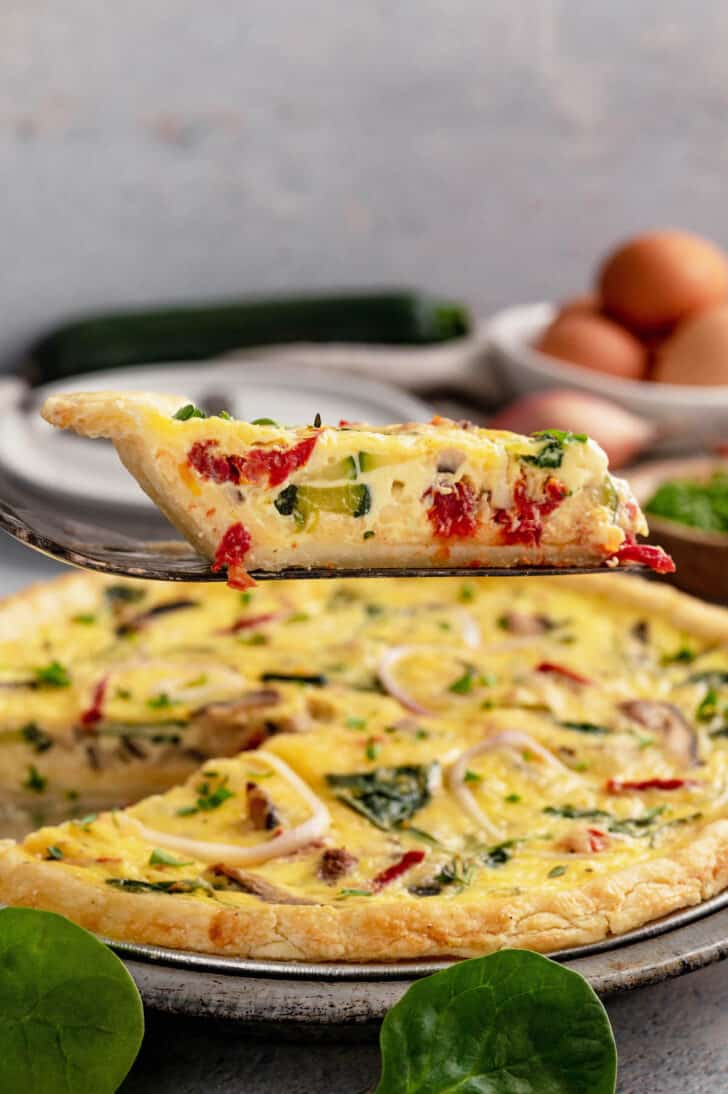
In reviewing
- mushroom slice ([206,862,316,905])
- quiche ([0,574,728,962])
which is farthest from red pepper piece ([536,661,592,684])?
mushroom slice ([206,862,316,905])

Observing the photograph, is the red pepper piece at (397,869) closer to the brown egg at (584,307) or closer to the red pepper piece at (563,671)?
the red pepper piece at (563,671)

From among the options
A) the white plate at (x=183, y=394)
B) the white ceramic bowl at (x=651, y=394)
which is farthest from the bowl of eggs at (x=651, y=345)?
the white plate at (x=183, y=394)

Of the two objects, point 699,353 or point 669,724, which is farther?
point 699,353

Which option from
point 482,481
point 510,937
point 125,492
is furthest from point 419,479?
point 125,492

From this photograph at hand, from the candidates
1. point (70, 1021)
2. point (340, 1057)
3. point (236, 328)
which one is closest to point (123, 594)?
point (340, 1057)

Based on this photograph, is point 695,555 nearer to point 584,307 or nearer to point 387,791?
point 387,791

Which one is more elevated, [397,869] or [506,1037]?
[506,1037]

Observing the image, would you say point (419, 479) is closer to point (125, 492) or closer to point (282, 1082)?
point (282, 1082)
